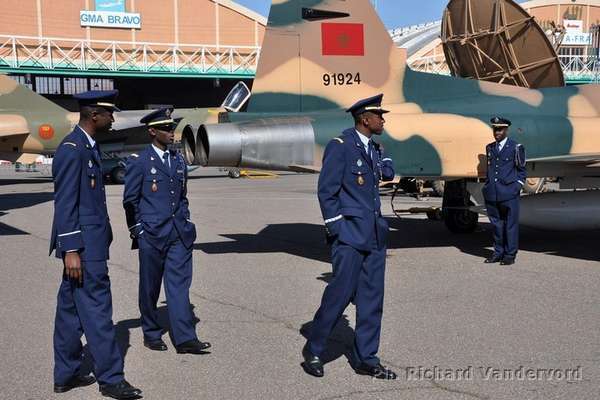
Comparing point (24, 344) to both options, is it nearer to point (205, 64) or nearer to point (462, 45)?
point (462, 45)

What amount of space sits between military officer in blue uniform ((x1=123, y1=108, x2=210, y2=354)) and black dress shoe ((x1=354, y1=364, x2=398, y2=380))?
4.12 feet

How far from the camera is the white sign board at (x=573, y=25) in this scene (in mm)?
51156

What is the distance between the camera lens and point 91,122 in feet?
14.5

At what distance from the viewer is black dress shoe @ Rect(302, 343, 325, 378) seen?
182 inches

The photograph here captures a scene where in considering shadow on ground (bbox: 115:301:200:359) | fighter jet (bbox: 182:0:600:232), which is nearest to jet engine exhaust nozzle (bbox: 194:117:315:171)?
fighter jet (bbox: 182:0:600:232)

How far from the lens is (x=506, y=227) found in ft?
28.6

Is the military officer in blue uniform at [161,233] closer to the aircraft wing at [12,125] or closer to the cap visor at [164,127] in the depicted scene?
the cap visor at [164,127]

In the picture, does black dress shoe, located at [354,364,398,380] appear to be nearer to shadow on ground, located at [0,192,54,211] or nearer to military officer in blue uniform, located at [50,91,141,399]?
military officer in blue uniform, located at [50,91,141,399]

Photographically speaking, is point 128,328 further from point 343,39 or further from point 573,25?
point 573,25

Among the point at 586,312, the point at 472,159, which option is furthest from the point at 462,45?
the point at 586,312

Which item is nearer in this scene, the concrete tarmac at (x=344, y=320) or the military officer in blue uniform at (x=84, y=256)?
the military officer in blue uniform at (x=84, y=256)

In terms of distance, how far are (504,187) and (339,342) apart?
4.23 meters

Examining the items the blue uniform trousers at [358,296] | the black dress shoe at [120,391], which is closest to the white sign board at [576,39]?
the blue uniform trousers at [358,296]

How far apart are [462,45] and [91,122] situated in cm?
835
